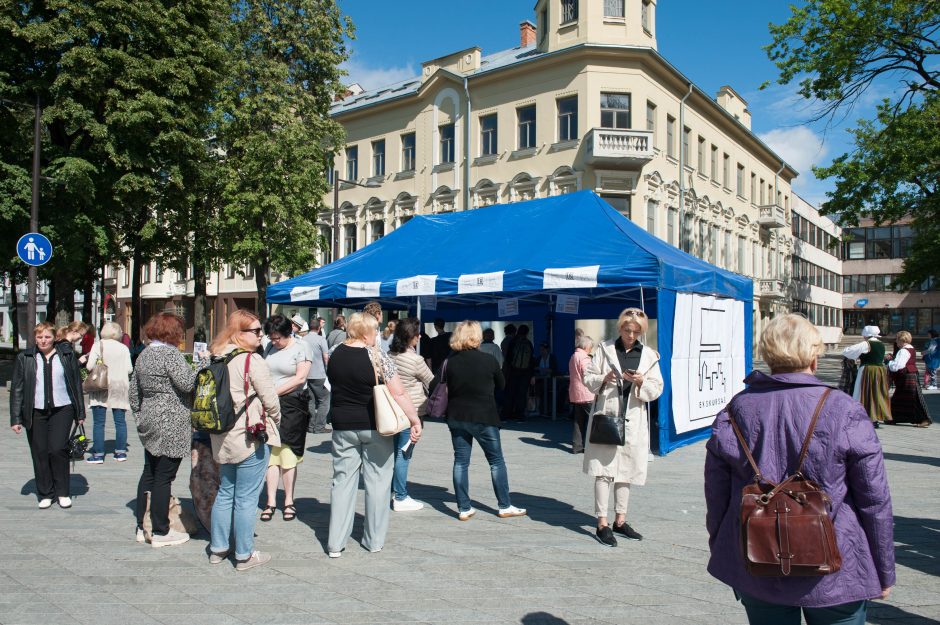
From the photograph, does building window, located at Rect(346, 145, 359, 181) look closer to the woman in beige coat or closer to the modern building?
the modern building

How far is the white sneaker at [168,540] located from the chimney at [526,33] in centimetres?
3391

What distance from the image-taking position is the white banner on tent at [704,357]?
1080 centimetres

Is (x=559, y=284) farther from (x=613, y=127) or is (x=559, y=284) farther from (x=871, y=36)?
(x=613, y=127)

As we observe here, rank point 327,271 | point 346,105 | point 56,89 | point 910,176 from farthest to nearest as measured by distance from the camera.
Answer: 1. point 346,105
2. point 910,176
3. point 56,89
4. point 327,271

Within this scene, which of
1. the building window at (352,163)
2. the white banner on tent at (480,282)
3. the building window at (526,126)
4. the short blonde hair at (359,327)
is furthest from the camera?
the building window at (352,163)

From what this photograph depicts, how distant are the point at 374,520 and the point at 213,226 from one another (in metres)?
22.6

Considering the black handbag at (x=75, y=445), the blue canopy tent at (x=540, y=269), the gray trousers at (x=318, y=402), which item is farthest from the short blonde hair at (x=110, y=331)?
the blue canopy tent at (x=540, y=269)

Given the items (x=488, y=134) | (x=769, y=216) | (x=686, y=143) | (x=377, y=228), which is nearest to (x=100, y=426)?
(x=488, y=134)

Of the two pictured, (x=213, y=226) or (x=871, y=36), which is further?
(x=213, y=226)

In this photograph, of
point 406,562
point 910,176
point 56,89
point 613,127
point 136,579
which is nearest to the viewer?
point 136,579

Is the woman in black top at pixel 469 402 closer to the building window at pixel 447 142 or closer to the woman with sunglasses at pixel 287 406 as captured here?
the woman with sunglasses at pixel 287 406

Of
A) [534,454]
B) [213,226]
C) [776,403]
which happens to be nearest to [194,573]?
[776,403]

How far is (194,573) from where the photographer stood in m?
5.02

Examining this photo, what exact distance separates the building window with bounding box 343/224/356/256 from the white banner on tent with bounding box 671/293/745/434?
27.0m
